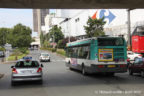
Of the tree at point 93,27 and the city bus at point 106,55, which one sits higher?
the tree at point 93,27

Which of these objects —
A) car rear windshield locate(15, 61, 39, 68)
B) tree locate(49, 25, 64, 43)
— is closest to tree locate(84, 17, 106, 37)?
car rear windshield locate(15, 61, 39, 68)

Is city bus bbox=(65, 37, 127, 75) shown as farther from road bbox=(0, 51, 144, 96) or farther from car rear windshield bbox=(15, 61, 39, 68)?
car rear windshield bbox=(15, 61, 39, 68)

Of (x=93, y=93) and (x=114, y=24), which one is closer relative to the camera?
(x=93, y=93)

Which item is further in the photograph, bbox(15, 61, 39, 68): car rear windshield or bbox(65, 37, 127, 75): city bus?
bbox(65, 37, 127, 75): city bus

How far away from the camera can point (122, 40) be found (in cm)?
1479

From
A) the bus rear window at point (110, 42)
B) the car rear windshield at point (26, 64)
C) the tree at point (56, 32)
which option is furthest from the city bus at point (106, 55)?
the tree at point (56, 32)

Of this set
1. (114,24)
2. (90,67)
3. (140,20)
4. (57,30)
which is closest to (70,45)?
(90,67)
